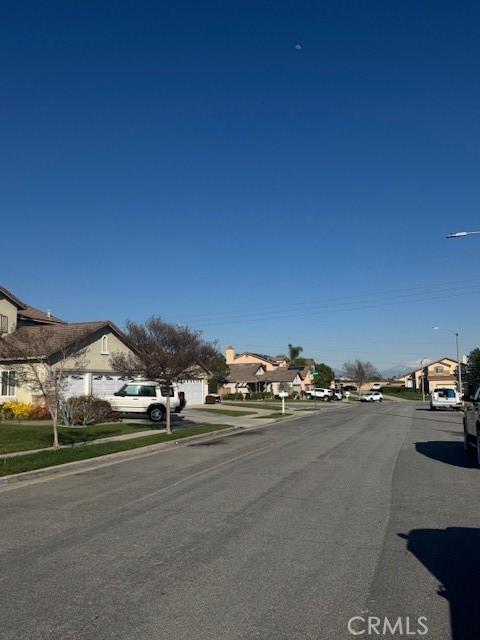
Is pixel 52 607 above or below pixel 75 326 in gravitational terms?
below

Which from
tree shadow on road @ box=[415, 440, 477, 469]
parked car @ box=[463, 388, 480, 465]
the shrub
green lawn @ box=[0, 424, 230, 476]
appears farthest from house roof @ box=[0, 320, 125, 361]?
parked car @ box=[463, 388, 480, 465]

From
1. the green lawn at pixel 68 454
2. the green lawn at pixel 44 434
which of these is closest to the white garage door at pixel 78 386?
the green lawn at pixel 44 434

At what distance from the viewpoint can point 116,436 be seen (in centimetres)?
2019

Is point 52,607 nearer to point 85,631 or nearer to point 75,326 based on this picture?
point 85,631

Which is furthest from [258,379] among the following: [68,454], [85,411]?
[68,454]

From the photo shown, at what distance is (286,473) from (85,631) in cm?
816

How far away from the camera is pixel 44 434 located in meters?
19.2

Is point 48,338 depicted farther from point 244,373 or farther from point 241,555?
point 244,373

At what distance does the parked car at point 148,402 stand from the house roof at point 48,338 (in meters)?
3.40

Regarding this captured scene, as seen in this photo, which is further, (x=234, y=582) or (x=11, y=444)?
(x=11, y=444)

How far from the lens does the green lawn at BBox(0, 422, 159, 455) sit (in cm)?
1634

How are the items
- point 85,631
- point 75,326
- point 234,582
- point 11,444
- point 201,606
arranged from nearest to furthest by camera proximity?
point 85,631
point 201,606
point 234,582
point 11,444
point 75,326

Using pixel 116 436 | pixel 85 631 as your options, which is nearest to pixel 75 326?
pixel 116 436

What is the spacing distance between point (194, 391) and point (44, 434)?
80.1 ft
